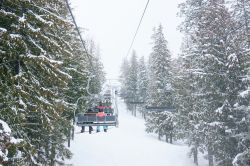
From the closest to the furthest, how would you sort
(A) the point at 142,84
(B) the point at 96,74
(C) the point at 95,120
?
(C) the point at 95,120 → (B) the point at 96,74 → (A) the point at 142,84

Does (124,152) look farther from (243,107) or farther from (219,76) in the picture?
(243,107)

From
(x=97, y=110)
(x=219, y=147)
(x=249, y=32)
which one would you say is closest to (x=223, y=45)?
(x=249, y=32)

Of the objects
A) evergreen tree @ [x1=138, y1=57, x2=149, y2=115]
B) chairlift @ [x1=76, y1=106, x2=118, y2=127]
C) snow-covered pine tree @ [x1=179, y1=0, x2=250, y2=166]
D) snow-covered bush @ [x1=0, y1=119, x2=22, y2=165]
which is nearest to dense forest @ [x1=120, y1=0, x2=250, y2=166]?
snow-covered pine tree @ [x1=179, y1=0, x2=250, y2=166]

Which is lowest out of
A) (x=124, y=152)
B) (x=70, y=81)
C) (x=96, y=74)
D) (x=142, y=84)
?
A: (x=124, y=152)

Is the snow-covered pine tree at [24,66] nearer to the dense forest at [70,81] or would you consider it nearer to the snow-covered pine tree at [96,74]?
the dense forest at [70,81]

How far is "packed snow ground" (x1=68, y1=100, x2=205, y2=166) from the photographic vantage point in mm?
33156

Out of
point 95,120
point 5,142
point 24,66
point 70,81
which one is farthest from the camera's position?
point 95,120

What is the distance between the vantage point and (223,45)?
2358 cm

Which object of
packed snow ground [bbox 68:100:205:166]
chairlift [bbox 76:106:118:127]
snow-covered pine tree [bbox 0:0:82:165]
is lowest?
packed snow ground [bbox 68:100:205:166]

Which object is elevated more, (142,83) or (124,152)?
(142,83)

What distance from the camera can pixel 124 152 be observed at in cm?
3709

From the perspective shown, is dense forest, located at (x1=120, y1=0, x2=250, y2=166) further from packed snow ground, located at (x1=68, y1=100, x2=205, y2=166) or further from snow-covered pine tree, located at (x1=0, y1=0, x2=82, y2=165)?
snow-covered pine tree, located at (x1=0, y1=0, x2=82, y2=165)

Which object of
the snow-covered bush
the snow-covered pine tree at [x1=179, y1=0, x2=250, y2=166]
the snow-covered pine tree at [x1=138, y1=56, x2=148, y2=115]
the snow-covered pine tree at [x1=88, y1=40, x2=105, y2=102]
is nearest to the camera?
the snow-covered bush

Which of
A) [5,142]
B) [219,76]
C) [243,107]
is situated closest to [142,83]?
[219,76]
